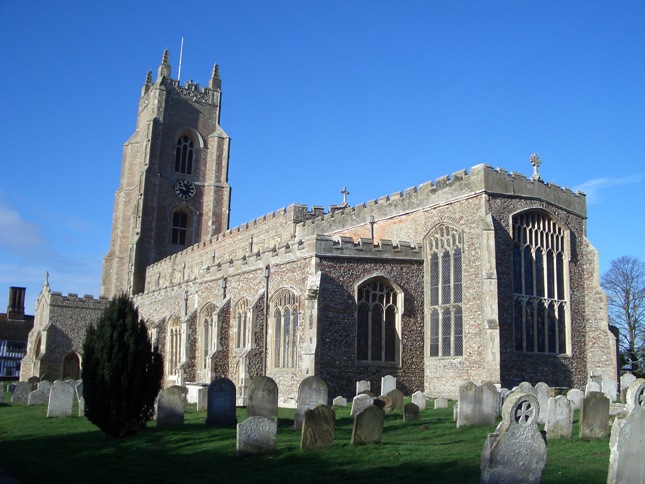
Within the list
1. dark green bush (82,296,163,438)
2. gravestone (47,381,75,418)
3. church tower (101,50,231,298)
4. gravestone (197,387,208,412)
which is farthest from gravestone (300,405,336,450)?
church tower (101,50,231,298)

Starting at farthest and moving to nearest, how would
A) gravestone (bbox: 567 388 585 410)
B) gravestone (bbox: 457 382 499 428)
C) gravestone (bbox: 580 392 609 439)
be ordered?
gravestone (bbox: 567 388 585 410)
gravestone (bbox: 457 382 499 428)
gravestone (bbox: 580 392 609 439)

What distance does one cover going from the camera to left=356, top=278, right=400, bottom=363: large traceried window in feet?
79.6

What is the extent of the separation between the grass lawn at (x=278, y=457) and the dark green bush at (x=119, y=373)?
0.46 m

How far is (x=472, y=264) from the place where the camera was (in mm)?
24156

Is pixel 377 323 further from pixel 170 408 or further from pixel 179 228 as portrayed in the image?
pixel 179 228

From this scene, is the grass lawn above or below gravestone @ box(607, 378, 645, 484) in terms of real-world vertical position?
below

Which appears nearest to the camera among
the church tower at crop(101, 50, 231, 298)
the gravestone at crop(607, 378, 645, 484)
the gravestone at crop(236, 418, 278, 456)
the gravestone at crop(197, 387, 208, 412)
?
the gravestone at crop(607, 378, 645, 484)

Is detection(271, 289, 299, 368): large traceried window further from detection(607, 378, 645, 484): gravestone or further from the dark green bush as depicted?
detection(607, 378, 645, 484): gravestone

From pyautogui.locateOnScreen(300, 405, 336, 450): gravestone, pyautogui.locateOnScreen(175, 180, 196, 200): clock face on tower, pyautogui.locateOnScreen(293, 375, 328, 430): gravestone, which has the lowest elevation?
pyautogui.locateOnScreen(300, 405, 336, 450): gravestone

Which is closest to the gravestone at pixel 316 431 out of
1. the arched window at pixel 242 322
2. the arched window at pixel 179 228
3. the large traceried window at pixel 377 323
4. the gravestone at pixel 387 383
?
the gravestone at pixel 387 383

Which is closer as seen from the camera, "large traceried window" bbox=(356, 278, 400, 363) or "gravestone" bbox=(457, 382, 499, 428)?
"gravestone" bbox=(457, 382, 499, 428)

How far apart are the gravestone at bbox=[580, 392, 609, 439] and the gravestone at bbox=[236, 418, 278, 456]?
5639 mm

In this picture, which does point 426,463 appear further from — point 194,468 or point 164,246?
point 164,246

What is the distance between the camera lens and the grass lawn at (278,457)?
34.4 feet
